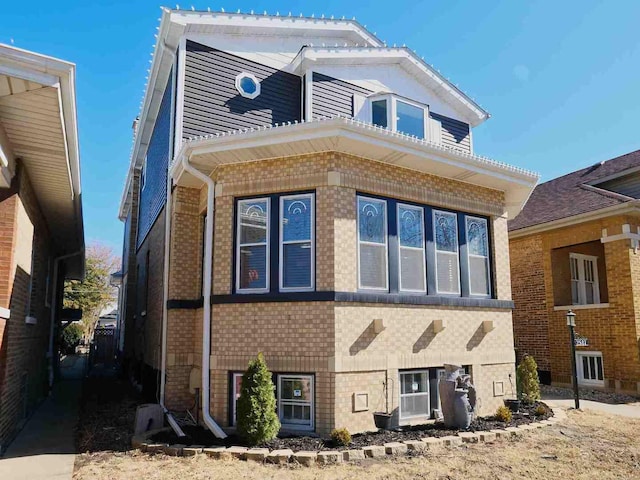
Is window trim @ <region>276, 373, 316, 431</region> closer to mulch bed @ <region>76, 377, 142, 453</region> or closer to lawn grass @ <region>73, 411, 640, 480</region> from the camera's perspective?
lawn grass @ <region>73, 411, 640, 480</region>

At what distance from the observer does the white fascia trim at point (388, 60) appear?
11.6 meters

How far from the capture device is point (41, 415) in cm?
1045

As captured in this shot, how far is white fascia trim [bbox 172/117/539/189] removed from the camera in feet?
25.7

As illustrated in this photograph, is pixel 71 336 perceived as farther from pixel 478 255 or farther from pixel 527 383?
pixel 527 383

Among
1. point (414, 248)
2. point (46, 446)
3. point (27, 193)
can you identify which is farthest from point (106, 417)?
point (414, 248)

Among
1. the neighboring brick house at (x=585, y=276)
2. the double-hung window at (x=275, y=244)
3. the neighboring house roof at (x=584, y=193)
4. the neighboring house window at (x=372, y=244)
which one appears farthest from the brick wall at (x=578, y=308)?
the double-hung window at (x=275, y=244)

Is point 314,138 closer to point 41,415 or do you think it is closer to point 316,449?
point 316,449

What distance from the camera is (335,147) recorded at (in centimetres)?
823

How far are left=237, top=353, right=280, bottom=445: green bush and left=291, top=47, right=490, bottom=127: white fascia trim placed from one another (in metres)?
7.13

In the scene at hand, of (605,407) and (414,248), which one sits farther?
(605,407)

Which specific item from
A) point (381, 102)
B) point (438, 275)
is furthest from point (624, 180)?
point (438, 275)

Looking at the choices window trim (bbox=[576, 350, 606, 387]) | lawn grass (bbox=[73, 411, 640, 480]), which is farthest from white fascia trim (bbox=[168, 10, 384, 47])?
window trim (bbox=[576, 350, 606, 387])

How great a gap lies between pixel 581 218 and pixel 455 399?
8.90 m

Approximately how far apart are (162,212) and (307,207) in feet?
15.3
